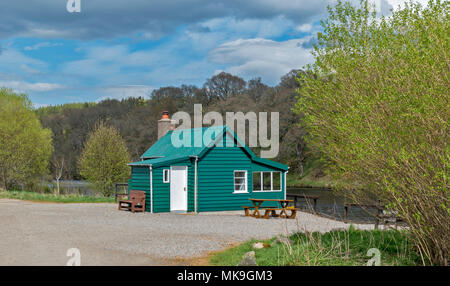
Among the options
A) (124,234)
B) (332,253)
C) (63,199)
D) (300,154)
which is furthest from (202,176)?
(300,154)

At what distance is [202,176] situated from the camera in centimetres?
2248

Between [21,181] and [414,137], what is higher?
[414,137]

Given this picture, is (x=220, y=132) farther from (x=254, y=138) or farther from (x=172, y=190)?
(x=254, y=138)

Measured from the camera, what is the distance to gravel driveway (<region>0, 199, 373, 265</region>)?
34.5 ft

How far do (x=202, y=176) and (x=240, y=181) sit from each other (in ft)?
7.55

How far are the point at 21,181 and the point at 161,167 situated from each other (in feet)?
80.1

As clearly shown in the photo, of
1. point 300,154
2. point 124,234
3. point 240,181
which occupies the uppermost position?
point 300,154

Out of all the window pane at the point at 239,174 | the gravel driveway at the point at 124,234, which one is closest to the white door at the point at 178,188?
the gravel driveway at the point at 124,234

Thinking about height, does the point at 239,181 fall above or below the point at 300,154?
below

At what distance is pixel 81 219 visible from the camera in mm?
18672

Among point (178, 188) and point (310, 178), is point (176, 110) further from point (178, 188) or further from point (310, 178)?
point (178, 188)

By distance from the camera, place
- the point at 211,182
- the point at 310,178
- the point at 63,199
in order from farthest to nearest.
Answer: the point at 310,178 → the point at 63,199 → the point at 211,182

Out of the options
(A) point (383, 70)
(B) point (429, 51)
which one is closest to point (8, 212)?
(A) point (383, 70)

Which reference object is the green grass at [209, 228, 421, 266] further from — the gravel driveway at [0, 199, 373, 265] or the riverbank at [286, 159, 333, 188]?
the riverbank at [286, 159, 333, 188]
